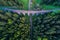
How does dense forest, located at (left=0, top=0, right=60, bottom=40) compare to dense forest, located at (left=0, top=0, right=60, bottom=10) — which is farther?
dense forest, located at (left=0, top=0, right=60, bottom=10)

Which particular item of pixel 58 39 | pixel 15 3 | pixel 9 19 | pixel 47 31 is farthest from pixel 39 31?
pixel 15 3

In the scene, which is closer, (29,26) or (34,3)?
(29,26)

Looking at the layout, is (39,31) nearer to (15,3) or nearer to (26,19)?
(26,19)

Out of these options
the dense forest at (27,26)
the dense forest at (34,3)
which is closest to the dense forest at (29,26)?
the dense forest at (27,26)

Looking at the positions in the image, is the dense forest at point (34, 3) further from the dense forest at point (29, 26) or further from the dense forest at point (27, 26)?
the dense forest at point (27, 26)

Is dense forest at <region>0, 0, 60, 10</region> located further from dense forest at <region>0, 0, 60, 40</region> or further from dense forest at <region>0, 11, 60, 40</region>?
dense forest at <region>0, 11, 60, 40</region>

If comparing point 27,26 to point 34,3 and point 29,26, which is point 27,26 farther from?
point 34,3

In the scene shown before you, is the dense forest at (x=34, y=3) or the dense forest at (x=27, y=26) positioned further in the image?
the dense forest at (x=34, y=3)

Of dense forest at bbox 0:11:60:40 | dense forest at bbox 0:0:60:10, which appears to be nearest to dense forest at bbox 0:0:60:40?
dense forest at bbox 0:11:60:40

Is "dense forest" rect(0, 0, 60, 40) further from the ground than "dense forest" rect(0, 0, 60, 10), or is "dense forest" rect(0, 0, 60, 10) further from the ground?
"dense forest" rect(0, 0, 60, 10)

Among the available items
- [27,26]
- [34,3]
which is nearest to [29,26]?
[27,26]

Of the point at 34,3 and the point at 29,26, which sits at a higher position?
the point at 34,3
